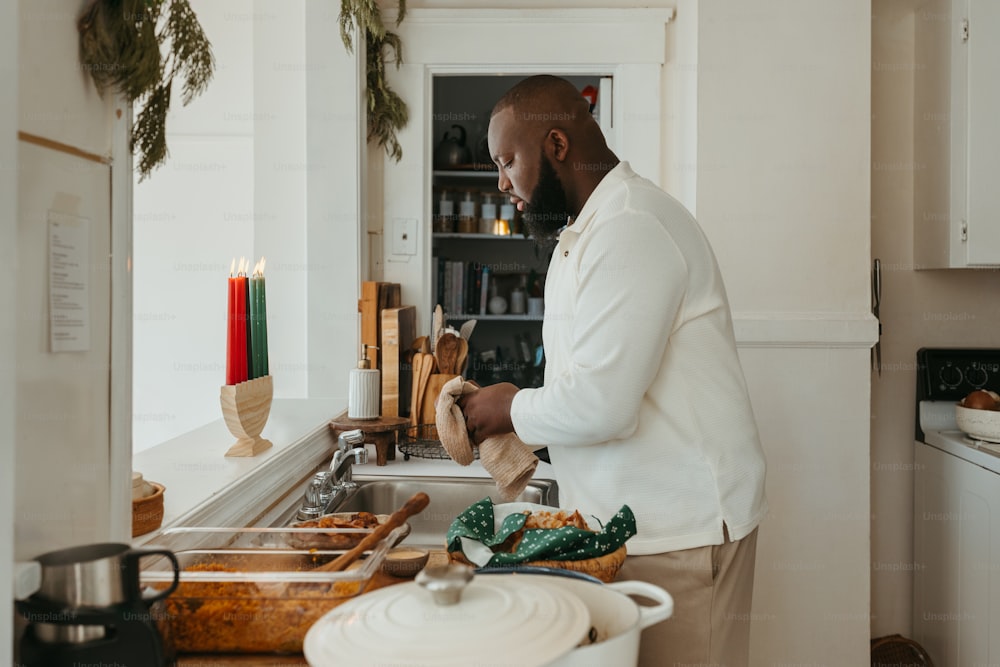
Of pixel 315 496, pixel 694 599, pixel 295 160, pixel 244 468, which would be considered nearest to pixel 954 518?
pixel 694 599

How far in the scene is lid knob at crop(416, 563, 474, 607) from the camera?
0.68m

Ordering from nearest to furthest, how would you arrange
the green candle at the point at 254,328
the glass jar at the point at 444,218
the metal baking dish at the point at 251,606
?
the metal baking dish at the point at 251,606 < the green candle at the point at 254,328 < the glass jar at the point at 444,218

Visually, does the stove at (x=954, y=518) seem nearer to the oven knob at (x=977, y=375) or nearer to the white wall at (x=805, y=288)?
the oven knob at (x=977, y=375)

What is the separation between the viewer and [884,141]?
110 inches

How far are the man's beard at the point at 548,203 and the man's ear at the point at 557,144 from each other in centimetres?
2

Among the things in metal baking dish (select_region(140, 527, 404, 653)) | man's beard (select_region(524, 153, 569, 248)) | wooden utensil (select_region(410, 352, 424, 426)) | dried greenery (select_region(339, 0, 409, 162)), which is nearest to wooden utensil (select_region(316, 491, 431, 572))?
metal baking dish (select_region(140, 527, 404, 653))

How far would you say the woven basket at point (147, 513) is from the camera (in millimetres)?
1244

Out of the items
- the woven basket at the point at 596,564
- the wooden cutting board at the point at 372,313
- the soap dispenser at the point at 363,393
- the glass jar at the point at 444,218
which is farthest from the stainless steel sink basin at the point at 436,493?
the glass jar at the point at 444,218

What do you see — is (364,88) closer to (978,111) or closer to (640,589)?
(978,111)

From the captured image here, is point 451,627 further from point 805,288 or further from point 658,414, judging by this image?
point 805,288

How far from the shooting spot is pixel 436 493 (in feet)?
7.38

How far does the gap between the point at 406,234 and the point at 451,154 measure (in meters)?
1.07

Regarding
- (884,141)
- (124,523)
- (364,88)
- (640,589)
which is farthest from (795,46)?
(124,523)

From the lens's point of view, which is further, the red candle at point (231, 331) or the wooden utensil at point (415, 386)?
the wooden utensil at point (415, 386)
